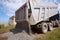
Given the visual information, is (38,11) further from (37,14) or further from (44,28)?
(44,28)

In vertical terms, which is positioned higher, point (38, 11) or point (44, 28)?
point (38, 11)

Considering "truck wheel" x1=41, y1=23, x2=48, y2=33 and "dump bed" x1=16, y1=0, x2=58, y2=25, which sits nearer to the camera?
"dump bed" x1=16, y1=0, x2=58, y2=25

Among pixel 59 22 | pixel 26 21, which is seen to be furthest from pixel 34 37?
pixel 59 22

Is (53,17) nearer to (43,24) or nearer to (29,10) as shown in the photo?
(43,24)

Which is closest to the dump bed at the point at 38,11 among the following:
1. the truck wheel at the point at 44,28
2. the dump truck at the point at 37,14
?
the dump truck at the point at 37,14

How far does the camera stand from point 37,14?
11.6 feet

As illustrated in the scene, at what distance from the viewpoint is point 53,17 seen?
4094mm

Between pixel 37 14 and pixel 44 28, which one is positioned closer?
pixel 37 14

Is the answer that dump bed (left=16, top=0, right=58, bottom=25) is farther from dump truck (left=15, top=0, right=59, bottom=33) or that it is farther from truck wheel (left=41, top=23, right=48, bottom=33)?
truck wheel (left=41, top=23, right=48, bottom=33)

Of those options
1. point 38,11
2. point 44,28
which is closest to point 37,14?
point 38,11

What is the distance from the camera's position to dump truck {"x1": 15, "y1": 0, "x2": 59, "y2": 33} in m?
3.53

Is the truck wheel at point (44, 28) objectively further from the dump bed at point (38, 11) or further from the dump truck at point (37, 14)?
the dump bed at point (38, 11)

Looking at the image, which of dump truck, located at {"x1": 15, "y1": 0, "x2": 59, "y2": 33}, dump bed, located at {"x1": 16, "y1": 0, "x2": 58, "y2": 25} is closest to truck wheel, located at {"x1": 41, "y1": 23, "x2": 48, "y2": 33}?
dump truck, located at {"x1": 15, "y1": 0, "x2": 59, "y2": 33}

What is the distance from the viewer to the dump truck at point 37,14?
3533 millimetres
